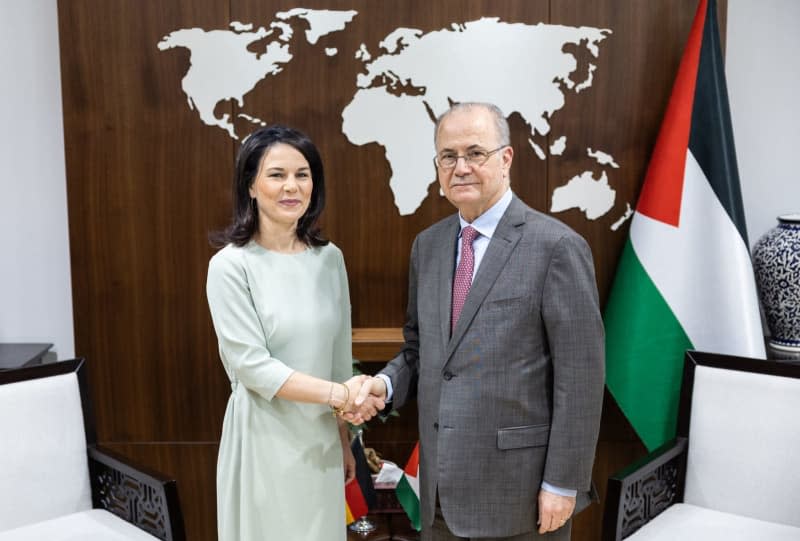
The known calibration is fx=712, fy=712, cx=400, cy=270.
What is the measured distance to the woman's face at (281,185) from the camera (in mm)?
1778

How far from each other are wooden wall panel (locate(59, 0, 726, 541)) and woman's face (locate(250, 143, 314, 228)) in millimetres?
1079

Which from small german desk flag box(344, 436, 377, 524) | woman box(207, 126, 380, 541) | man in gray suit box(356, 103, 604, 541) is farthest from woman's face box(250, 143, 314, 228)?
small german desk flag box(344, 436, 377, 524)

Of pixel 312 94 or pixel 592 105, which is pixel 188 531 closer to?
pixel 312 94

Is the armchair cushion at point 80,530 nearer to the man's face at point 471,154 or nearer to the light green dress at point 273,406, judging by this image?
the light green dress at point 273,406

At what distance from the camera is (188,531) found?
10.0 feet

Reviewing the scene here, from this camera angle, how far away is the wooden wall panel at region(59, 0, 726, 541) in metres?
2.80

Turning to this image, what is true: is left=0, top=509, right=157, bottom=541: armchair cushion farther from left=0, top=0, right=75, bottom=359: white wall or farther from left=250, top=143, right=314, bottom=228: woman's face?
left=0, top=0, right=75, bottom=359: white wall

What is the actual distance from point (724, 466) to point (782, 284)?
32.8 inches

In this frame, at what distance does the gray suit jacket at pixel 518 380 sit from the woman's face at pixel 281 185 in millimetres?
458

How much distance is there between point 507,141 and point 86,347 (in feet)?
6.79

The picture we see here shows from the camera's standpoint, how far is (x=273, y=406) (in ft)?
5.97

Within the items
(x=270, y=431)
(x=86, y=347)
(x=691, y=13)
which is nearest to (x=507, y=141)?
(x=270, y=431)

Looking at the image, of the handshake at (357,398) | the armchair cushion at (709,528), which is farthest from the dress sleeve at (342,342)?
the armchair cushion at (709,528)

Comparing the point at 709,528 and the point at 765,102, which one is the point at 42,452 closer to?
the point at 709,528
